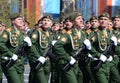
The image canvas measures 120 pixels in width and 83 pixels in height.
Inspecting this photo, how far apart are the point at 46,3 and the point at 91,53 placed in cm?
2854

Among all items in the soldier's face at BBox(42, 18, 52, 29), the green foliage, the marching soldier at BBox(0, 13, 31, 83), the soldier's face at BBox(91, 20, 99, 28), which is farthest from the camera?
the green foliage

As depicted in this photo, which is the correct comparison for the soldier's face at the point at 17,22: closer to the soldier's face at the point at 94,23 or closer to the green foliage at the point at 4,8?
the soldier's face at the point at 94,23

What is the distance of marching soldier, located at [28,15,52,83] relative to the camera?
1174 centimetres

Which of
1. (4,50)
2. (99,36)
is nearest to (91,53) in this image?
(99,36)

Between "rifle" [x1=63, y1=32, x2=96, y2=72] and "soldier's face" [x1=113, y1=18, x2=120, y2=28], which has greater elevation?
"soldier's face" [x1=113, y1=18, x2=120, y2=28]

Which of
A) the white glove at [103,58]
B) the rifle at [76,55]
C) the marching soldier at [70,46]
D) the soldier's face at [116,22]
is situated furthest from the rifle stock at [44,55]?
the soldier's face at [116,22]

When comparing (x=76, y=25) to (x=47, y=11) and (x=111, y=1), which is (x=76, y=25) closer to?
(x=47, y=11)

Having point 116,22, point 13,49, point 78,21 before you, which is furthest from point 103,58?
point 13,49

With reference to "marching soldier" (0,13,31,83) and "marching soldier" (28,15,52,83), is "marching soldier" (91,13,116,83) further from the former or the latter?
"marching soldier" (0,13,31,83)

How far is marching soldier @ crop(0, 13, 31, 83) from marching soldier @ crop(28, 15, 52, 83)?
269mm

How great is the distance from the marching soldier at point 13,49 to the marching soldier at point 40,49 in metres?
0.27

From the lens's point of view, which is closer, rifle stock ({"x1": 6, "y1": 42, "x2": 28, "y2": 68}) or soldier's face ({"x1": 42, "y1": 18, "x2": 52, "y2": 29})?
rifle stock ({"x1": 6, "y1": 42, "x2": 28, "y2": 68})

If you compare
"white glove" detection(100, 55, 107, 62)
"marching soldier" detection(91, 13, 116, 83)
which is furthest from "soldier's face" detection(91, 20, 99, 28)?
"white glove" detection(100, 55, 107, 62)

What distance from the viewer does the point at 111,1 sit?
45156 mm
